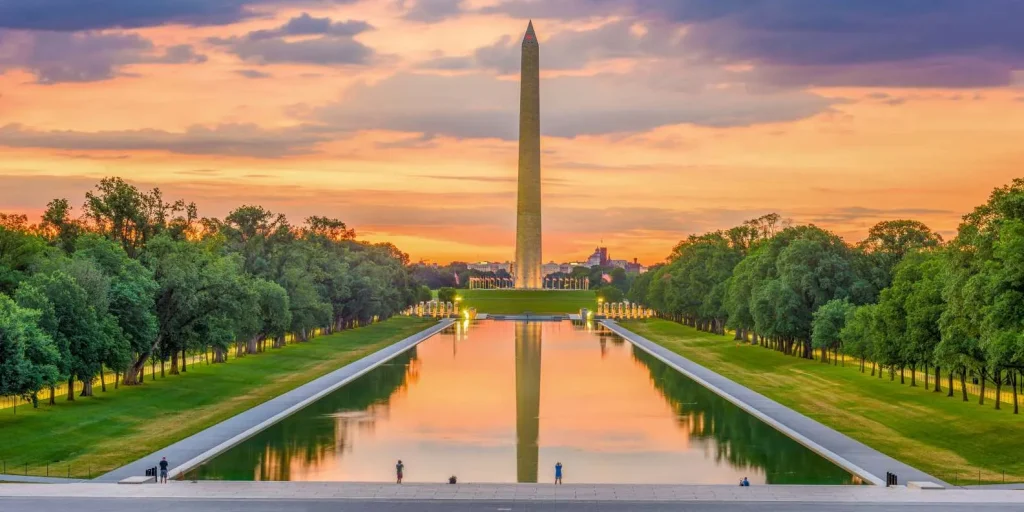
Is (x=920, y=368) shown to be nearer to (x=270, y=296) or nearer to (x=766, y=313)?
(x=766, y=313)

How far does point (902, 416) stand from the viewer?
44969mm

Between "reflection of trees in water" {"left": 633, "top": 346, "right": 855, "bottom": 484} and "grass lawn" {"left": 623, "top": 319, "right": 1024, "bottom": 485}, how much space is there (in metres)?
2.44

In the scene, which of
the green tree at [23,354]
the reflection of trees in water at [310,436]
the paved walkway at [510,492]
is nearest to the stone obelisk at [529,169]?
the reflection of trees in water at [310,436]

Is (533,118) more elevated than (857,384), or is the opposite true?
(533,118)

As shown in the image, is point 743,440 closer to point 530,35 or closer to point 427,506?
point 427,506

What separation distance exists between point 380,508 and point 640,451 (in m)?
12.4

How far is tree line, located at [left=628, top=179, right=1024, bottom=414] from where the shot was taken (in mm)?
39781

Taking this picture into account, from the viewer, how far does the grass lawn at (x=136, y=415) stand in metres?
35.1

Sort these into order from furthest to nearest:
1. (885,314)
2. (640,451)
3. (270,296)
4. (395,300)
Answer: (395,300)
(270,296)
(885,314)
(640,451)

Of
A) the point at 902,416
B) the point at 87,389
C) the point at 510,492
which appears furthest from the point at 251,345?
the point at 510,492

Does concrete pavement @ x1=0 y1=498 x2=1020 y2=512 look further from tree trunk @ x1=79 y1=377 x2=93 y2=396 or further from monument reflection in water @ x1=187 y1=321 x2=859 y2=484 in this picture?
tree trunk @ x1=79 y1=377 x2=93 y2=396

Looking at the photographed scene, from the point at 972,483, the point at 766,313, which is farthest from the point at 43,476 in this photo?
the point at 766,313

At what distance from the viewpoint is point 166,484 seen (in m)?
29.9

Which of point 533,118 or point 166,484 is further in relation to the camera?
point 533,118
